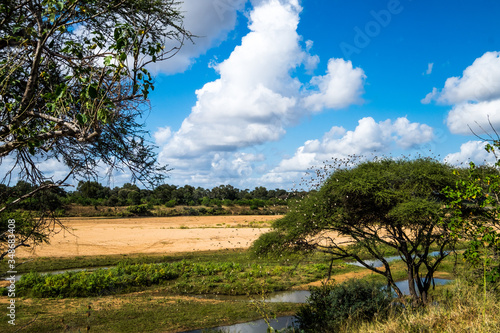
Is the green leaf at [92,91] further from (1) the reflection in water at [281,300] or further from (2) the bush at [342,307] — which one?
(1) the reflection in water at [281,300]

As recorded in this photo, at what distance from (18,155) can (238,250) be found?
31.8 meters

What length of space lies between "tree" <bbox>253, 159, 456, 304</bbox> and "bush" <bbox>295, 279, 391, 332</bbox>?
949 millimetres

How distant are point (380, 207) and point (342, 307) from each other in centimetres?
403

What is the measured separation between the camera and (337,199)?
43.4 ft

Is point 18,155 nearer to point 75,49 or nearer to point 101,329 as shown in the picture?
point 75,49

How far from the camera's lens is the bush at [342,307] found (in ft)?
37.5

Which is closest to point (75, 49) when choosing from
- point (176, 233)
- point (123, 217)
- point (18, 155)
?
point (18, 155)

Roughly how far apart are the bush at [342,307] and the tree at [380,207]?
0.95 m

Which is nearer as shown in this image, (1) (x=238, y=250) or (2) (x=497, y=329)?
(2) (x=497, y=329)

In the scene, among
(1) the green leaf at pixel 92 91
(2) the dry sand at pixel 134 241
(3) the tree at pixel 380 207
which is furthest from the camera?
(2) the dry sand at pixel 134 241

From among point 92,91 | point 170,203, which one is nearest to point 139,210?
point 170,203

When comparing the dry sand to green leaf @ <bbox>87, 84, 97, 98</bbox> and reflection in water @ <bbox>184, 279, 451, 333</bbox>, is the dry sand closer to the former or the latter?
reflection in water @ <bbox>184, 279, 451, 333</bbox>

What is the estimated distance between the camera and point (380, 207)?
536 inches

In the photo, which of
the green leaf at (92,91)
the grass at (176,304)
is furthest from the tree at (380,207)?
the green leaf at (92,91)
